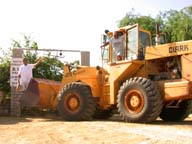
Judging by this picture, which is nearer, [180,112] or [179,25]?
[180,112]

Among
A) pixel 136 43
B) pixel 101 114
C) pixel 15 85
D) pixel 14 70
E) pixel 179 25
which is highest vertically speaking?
pixel 179 25

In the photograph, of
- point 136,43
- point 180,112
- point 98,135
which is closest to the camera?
point 98,135

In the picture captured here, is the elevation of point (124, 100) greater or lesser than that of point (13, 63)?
lesser

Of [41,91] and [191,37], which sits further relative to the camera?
[191,37]

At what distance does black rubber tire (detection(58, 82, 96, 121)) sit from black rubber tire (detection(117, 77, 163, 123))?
1440 millimetres

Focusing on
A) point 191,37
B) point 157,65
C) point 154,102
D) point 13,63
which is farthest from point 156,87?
point 191,37

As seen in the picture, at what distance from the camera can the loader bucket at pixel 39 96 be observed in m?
14.8

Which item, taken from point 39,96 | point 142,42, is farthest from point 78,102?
point 142,42

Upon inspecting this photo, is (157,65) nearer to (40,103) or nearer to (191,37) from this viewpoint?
(40,103)

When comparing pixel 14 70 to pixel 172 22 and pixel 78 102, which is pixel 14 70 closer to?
pixel 78 102

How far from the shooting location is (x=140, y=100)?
38.2ft

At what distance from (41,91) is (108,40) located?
3.12 metres

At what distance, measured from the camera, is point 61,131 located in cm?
1000

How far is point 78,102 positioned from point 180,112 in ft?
10.7
